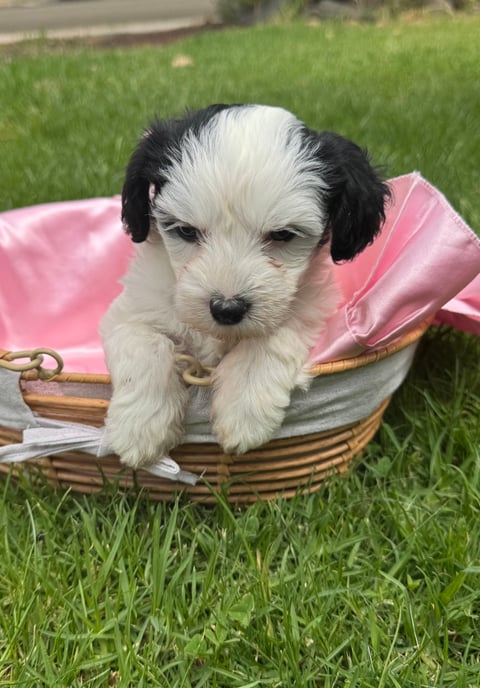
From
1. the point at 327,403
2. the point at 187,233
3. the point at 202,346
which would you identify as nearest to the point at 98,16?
the point at 202,346

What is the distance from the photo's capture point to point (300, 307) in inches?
95.8

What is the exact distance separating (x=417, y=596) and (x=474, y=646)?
0.21 meters

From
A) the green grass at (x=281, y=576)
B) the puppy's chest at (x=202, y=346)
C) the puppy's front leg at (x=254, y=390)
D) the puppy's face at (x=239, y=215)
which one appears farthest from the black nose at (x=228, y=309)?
the green grass at (x=281, y=576)

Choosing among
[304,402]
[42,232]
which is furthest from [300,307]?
[42,232]

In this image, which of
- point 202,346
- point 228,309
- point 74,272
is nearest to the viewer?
point 228,309

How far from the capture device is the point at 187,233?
7.26 feet

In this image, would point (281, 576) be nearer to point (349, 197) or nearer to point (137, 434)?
point (137, 434)

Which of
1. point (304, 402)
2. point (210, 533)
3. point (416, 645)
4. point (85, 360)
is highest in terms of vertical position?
point (304, 402)

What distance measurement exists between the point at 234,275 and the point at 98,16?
85.2 ft

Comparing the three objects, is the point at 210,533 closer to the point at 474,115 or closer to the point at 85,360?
the point at 85,360

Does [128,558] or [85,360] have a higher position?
[128,558]

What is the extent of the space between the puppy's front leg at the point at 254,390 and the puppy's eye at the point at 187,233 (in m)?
0.37

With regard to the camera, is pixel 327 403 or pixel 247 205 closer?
pixel 247 205

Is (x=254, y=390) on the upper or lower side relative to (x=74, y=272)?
upper
